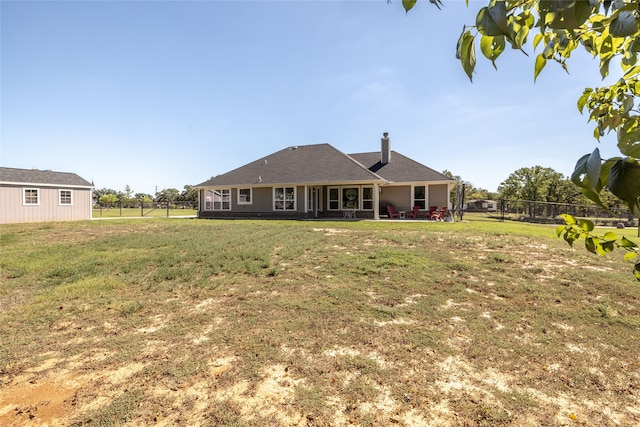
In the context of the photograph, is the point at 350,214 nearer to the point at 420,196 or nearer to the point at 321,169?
the point at 321,169

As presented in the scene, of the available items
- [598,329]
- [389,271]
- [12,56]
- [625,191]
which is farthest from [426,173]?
[625,191]

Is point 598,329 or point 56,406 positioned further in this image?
point 598,329

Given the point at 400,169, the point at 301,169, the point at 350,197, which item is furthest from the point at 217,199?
the point at 400,169

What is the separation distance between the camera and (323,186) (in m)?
23.0

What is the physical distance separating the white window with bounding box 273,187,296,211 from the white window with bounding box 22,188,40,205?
52.4 ft

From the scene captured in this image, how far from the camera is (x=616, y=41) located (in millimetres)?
1175

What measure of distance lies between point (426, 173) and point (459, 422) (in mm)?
20833

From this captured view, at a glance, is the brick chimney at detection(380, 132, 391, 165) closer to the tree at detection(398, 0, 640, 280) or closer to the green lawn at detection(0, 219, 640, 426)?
the green lawn at detection(0, 219, 640, 426)

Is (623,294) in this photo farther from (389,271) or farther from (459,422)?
(459,422)

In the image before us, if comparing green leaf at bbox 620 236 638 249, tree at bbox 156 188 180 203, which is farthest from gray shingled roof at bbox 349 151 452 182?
tree at bbox 156 188 180 203

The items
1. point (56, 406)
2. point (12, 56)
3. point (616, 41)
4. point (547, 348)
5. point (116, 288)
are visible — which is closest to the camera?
point (616, 41)

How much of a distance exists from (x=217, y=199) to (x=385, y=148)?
1404 cm

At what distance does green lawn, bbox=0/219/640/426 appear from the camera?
294 cm

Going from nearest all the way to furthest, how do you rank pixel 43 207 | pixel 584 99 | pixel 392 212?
pixel 584 99 → pixel 392 212 → pixel 43 207
